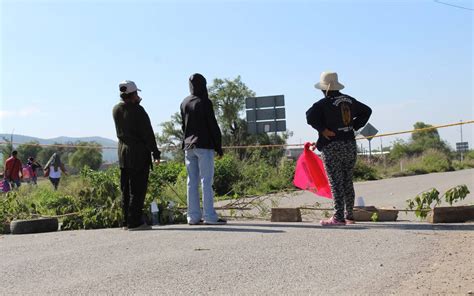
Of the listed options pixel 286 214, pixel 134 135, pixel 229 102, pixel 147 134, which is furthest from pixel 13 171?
pixel 229 102

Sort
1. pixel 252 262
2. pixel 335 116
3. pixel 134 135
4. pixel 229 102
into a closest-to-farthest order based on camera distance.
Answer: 1. pixel 252 262
2. pixel 335 116
3. pixel 134 135
4. pixel 229 102

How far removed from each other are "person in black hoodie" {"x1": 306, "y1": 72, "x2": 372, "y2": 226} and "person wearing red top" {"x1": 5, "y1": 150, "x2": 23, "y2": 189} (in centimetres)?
1443

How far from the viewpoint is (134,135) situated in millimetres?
8656

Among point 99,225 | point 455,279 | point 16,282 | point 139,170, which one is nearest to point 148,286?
point 16,282

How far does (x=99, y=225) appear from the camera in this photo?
9.44 meters

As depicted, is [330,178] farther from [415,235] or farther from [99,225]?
[99,225]

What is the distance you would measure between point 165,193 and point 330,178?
3.88m

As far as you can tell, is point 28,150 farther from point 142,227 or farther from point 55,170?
point 142,227

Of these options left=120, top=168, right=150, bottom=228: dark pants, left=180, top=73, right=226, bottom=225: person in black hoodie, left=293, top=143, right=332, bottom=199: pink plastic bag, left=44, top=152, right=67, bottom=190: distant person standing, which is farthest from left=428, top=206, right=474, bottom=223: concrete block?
left=44, top=152, right=67, bottom=190: distant person standing

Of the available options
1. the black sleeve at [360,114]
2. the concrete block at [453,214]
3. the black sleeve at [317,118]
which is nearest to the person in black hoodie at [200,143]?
the black sleeve at [317,118]

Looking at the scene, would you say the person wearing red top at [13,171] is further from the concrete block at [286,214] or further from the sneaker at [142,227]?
the concrete block at [286,214]

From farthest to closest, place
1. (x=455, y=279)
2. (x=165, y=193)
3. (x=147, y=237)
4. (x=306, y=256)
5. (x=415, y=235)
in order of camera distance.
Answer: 1. (x=165, y=193)
2. (x=147, y=237)
3. (x=415, y=235)
4. (x=306, y=256)
5. (x=455, y=279)

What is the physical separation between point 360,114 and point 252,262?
10.9 ft

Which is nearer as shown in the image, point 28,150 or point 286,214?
point 286,214
